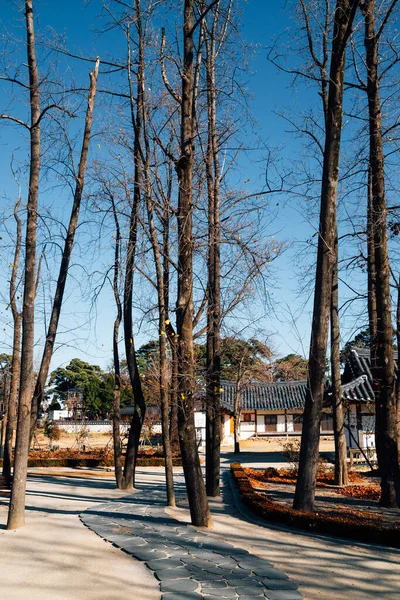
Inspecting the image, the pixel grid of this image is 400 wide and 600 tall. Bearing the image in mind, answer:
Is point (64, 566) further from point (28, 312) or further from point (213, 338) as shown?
point (213, 338)

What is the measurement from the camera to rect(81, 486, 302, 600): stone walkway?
206 inches

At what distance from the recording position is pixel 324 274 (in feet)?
31.2

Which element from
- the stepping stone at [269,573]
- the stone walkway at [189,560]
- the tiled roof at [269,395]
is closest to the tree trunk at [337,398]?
the stone walkway at [189,560]

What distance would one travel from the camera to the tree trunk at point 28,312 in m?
8.04

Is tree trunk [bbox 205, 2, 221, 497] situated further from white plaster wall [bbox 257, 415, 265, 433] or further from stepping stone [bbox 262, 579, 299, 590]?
white plaster wall [bbox 257, 415, 265, 433]

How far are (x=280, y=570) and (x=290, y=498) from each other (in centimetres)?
653

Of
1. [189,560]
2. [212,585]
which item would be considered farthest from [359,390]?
[212,585]

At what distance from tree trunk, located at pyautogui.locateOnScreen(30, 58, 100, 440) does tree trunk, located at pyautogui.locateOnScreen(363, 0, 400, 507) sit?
17.5ft

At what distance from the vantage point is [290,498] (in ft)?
40.3

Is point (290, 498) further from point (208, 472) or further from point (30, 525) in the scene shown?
point (30, 525)

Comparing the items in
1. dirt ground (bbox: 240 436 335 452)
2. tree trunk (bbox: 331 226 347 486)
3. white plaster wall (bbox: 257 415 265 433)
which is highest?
tree trunk (bbox: 331 226 347 486)

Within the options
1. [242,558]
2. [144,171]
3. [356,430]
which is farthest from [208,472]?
[356,430]

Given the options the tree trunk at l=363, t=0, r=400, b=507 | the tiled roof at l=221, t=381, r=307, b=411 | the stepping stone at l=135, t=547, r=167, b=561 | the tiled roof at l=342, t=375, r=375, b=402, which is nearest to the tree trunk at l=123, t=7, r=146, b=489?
the tree trunk at l=363, t=0, r=400, b=507

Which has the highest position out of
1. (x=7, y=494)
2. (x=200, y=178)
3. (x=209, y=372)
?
(x=200, y=178)
